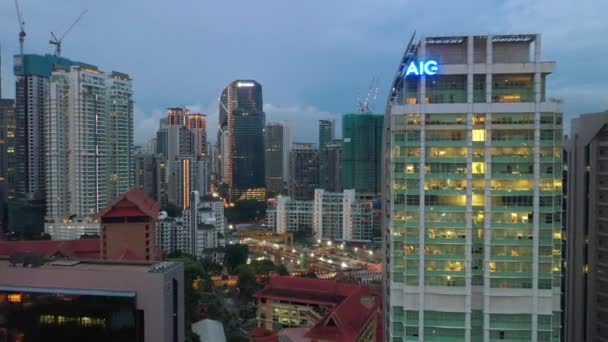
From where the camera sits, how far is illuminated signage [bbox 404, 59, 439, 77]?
10805 millimetres

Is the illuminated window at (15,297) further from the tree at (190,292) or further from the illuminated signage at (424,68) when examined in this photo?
the illuminated signage at (424,68)

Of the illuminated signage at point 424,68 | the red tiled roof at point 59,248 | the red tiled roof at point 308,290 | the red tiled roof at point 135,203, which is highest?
the illuminated signage at point 424,68

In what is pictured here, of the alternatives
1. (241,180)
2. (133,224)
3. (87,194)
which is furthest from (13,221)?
(241,180)

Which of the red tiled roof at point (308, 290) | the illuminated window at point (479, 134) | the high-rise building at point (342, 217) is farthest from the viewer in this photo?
the high-rise building at point (342, 217)

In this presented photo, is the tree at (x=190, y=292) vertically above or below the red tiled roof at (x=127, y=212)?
below

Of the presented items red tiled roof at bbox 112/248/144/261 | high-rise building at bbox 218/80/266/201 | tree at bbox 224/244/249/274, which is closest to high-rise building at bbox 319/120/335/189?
high-rise building at bbox 218/80/266/201

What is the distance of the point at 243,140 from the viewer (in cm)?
7919

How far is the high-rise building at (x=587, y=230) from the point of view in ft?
47.8

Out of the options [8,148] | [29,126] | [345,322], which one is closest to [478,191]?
[345,322]

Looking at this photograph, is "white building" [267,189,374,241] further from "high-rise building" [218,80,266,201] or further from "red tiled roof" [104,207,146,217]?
"red tiled roof" [104,207,146,217]

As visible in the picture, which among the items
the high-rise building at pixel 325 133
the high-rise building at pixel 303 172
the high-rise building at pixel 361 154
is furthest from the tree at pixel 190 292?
the high-rise building at pixel 325 133

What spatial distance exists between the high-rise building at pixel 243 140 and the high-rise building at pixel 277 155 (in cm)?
249

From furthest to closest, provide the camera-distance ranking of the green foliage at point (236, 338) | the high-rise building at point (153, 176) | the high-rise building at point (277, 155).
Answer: the high-rise building at point (277, 155), the high-rise building at point (153, 176), the green foliage at point (236, 338)

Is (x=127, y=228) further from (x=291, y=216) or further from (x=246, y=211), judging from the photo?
(x=246, y=211)
